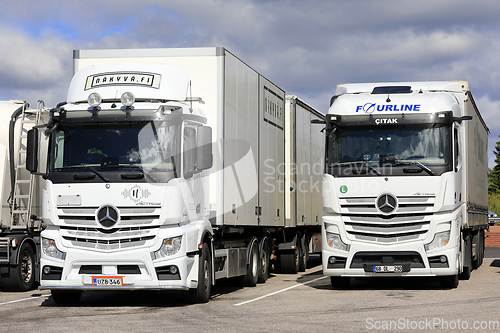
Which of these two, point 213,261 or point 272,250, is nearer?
point 213,261

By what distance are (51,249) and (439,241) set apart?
7.08 metres

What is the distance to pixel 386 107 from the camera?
14102 mm

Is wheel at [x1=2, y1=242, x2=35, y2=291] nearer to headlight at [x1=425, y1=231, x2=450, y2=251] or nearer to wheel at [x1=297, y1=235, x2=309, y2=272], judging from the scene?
wheel at [x1=297, y1=235, x2=309, y2=272]

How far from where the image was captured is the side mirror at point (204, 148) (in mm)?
11367

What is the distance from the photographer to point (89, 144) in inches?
444

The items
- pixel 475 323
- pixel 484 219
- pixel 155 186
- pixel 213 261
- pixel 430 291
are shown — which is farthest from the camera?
pixel 484 219

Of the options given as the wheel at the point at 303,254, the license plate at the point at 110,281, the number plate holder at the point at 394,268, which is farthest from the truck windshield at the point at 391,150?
the wheel at the point at 303,254

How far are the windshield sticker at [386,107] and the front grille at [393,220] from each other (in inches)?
70.0

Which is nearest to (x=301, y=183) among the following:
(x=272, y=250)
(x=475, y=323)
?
(x=272, y=250)

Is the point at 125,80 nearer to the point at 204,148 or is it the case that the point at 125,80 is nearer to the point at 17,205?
the point at 204,148

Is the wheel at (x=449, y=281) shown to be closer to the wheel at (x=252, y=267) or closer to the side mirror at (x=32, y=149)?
the wheel at (x=252, y=267)

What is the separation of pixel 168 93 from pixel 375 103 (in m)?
4.55

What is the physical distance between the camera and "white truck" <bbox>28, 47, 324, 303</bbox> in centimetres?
1102

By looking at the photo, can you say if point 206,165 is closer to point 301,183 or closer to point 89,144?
point 89,144
